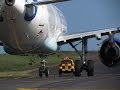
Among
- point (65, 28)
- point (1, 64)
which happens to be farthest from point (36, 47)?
point (1, 64)

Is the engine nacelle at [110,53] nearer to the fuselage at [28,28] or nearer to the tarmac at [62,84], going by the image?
the tarmac at [62,84]

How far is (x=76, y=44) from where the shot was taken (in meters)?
46.1

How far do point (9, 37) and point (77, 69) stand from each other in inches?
358

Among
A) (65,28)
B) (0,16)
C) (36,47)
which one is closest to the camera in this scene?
(0,16)

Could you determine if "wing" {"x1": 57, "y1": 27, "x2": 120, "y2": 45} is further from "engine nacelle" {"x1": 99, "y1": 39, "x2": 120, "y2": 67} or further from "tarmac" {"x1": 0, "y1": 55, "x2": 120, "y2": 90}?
"tarmac" {"x1": 0, "y1": 55, "x2": 120, "y2": 90}

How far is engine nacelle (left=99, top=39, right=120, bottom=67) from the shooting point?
138ft

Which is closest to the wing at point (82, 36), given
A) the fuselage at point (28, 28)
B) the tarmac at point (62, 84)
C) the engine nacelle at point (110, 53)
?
the fuselage at point (28, 28)

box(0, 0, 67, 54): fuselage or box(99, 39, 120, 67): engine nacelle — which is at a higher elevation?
box(0, 0, 67, 54): fuselage

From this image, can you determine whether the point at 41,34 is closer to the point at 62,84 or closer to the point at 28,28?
the point at 28,28

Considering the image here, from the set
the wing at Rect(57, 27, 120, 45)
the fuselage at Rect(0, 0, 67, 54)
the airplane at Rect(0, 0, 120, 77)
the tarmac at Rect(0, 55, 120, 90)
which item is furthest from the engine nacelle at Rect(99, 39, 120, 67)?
the fuselage at Rect(0, 0, 67, 54)

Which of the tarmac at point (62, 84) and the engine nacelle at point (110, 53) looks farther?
the engine nacelle at point (110, 53)

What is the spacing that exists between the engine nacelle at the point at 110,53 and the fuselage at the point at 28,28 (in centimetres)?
419

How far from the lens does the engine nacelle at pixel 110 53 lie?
42.0m

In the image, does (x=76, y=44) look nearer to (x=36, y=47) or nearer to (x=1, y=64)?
(x=36, y=47)
